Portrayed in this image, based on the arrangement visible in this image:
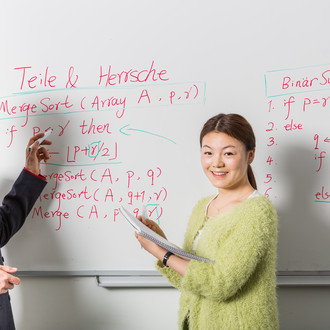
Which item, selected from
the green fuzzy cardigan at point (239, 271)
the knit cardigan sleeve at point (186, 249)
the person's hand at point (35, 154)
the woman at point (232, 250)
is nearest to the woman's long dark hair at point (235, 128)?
the woman at point (232, 250)

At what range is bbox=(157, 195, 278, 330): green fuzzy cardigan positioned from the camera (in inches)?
40.3

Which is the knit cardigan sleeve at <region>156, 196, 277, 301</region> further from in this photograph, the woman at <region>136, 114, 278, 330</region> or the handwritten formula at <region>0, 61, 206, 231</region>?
the handwritten formula at <region>0, 61, 206, 231</region>

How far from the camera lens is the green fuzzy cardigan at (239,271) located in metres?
1.02

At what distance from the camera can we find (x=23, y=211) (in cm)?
148

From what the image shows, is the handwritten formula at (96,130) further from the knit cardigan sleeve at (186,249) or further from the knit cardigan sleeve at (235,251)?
the knit cardigan sleeve at (235,251)

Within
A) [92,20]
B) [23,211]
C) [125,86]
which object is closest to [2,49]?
[92,20]

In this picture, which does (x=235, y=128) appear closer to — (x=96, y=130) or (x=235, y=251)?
(x=235, y=251)

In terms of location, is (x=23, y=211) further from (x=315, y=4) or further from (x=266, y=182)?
(x=315, y=4)

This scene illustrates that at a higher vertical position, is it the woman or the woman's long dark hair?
Result: the woman's long dark hair

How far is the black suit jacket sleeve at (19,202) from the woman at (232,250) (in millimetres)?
529

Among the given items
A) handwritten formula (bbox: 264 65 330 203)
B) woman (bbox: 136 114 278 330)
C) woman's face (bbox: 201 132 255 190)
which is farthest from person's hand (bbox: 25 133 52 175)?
handwritten formula (bbox: 264 65 330 203)

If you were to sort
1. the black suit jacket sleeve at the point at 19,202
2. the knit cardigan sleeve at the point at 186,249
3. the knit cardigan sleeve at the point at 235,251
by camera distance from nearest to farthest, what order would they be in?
the knit cardigan sleeve at the point at 235,251
the knit cardigan sleeve at the point at 186,249
the black suit jacket sleeve at the point at 19,202

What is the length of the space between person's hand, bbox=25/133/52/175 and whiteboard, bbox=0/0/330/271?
36 mm

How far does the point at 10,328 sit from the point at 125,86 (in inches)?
37.6
